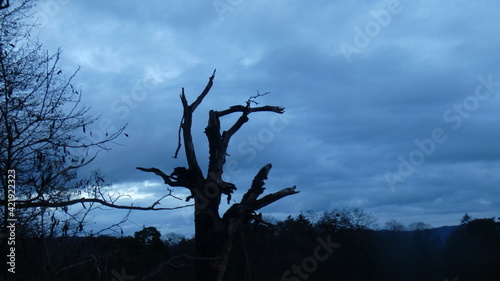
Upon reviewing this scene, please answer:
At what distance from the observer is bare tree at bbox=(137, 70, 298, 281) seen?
431 inches

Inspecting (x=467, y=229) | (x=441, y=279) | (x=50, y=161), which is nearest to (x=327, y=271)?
(x=441, y=279)

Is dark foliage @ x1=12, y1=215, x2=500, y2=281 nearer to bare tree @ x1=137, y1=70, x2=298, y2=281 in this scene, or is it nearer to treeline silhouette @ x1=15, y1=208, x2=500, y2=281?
treeline silhouette @ x1=15, y1=208, x2=500, y2=281

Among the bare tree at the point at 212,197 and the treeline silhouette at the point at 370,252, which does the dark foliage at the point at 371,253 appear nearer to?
the treeline silhouette at the point at 370,252

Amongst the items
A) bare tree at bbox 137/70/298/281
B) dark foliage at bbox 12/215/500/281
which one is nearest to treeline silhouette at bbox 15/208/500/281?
dark foliage at bbox 12/215/500/281

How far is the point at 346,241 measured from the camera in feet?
135

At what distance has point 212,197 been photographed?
1109cm

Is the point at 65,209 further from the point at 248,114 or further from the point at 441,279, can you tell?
the point at 441,279

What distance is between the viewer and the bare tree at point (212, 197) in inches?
431

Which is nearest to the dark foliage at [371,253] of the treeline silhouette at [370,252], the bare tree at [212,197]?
the treeline silhouette at [370,252]

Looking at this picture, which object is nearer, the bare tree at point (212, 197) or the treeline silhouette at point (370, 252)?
the bare tree at point (212, 197)

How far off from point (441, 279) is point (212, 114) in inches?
1319

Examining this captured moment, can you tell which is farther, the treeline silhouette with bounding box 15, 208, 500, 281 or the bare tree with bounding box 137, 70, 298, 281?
the treeline silhouette with bounding box 15, 208, 500, 281

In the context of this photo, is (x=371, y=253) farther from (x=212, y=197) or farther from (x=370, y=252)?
(x=212, y=197)

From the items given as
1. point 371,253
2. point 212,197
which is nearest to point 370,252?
point 371,253
